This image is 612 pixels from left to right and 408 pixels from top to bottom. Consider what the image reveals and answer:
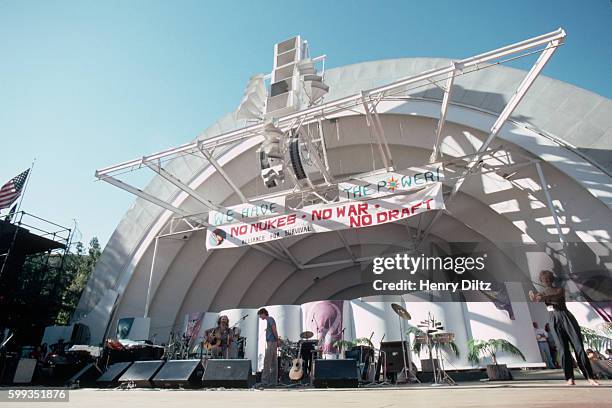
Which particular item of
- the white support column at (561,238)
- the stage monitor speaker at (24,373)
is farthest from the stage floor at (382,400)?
the stage monitor speaker at (24,373)

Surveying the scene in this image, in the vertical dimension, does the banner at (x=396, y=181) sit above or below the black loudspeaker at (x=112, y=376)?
above

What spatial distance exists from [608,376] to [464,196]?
702cm

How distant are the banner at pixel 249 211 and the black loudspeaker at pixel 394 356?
4.91 meters

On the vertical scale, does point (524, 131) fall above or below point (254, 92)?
below

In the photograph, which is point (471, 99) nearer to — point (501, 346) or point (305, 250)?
point (501, 346)

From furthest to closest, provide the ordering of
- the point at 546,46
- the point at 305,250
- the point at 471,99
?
the point at 305,250 → the point at 471,99 → the point at 546,46

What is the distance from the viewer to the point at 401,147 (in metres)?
12.6

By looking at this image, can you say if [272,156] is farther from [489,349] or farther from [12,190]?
[12,190]

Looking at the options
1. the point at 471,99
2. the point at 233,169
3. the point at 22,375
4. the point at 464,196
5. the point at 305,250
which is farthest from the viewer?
the point at 305,250

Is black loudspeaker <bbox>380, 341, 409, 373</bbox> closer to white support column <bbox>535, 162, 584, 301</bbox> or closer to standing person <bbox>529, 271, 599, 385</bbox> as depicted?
standing person <bbox>529, 271, 599, 385</bbox>

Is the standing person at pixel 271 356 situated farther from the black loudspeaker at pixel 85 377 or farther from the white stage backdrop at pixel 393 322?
the white stage backdrop at pixel 393 322

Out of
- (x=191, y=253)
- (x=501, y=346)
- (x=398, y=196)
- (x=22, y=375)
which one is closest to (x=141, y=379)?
(x=22, y=375)

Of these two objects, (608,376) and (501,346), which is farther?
(501,346)

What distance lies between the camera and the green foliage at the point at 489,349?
29.3ft
